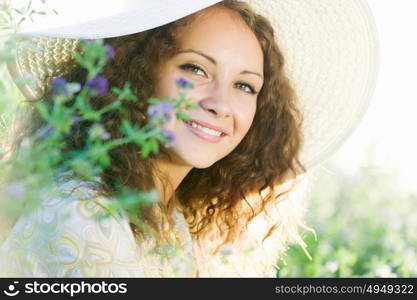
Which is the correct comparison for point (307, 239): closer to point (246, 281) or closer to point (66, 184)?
point (246, 281)

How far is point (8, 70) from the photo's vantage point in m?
2.06

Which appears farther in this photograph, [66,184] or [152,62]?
[152,62]

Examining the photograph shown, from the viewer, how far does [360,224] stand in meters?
4.96

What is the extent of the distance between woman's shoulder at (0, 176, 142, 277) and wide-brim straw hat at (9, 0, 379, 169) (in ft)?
1.50

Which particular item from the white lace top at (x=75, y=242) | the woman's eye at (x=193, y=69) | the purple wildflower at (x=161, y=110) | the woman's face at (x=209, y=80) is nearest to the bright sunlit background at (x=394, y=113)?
the woman's face at (x=209, y=80)

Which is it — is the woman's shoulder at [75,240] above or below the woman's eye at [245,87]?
below

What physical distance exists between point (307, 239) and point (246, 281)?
7.84ft

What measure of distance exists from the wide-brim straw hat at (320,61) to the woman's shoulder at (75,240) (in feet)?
1.50

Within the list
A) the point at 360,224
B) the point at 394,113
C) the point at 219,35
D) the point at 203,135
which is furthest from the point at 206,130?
the point at 394,113

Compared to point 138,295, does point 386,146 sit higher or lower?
higher

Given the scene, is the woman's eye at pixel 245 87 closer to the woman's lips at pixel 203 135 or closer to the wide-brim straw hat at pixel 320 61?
the woman's lips at pixel 203 135

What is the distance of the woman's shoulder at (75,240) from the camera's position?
1706mm

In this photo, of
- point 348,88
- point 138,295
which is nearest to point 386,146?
point 348,88

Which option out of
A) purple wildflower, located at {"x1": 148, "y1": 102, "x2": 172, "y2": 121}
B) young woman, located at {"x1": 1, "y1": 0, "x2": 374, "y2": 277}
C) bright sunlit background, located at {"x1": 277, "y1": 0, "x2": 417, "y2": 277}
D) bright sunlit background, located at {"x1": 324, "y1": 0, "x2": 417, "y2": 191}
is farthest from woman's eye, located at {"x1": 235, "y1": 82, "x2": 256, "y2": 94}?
bright sunlit background, located at {"x1": 324, "y1": 0, "x2": 417, "y2": 191}
